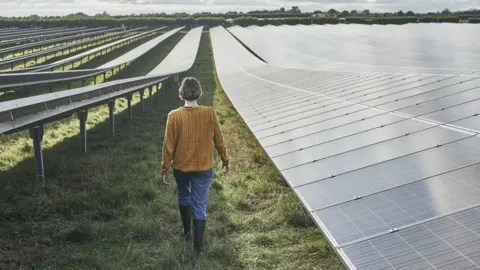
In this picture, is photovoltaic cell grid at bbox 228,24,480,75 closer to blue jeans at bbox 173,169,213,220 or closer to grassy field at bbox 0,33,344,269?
grassy field at bbox 0,33,344,269

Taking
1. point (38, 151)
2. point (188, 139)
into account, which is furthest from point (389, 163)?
point (38, 151)

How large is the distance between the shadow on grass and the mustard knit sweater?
1.11 meters

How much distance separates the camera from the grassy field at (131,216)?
5.95m

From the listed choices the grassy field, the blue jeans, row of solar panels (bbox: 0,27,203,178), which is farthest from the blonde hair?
row of solar panels (bbox: 0,27,203,178)

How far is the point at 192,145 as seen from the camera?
5.67 meters

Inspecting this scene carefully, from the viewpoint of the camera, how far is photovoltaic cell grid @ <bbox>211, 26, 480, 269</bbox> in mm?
4602

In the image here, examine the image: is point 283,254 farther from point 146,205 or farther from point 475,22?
point 475,22

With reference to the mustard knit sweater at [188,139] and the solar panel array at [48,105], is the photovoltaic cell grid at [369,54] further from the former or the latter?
the mustard knit sweater at [188,139]

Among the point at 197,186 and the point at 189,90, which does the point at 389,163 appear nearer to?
the point at 197,186

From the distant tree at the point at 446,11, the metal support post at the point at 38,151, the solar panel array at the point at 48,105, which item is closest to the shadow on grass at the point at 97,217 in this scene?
the metal support post at the point at 38,151

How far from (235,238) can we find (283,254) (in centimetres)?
81

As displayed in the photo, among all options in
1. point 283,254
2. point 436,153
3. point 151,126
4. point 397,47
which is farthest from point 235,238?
point 397,47

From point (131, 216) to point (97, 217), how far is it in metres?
0.50

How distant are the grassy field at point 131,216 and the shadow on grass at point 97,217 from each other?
0.01 m
